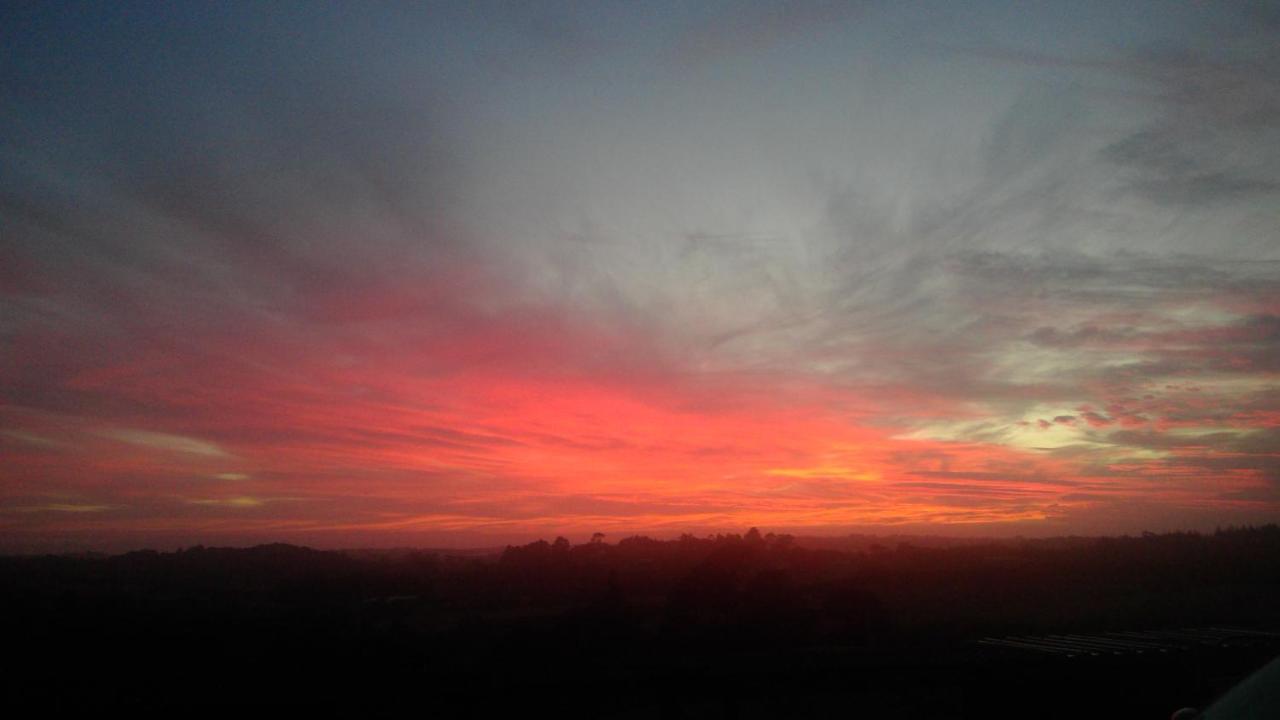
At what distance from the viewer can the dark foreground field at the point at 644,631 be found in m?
6.53

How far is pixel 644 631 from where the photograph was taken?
2183cm

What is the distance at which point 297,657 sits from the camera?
12.8m

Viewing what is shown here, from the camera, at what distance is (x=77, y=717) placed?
562 cm

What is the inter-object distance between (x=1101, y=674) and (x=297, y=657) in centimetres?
1225

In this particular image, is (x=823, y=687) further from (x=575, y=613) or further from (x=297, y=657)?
(x=575, y=613)

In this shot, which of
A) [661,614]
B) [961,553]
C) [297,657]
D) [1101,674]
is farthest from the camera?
[961,553]

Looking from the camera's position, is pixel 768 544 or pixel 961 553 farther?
pixel 961 553

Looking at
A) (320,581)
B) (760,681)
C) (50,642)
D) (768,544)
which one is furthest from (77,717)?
(768,544)

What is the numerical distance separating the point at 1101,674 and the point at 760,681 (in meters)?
4.29

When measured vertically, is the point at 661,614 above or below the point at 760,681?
below

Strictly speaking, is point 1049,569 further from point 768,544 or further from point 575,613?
point 575,613

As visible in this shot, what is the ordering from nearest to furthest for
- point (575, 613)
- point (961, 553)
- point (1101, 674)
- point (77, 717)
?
point (77, 717) < point (1101, 674) < point (575, 613) < point (961, 553)

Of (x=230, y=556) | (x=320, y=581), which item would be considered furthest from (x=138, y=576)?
(x=230, y=556)

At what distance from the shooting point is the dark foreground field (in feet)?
21.4
